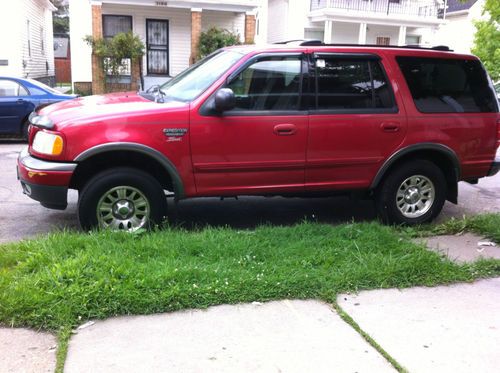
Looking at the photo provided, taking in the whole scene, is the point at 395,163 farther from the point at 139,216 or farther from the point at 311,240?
the point at 139,216

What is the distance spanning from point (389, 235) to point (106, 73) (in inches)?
640

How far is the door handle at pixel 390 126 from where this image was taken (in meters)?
5.60

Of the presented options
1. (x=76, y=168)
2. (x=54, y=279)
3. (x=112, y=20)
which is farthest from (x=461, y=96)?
(x=112, y=20)

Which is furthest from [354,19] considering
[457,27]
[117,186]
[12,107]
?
[117,186]

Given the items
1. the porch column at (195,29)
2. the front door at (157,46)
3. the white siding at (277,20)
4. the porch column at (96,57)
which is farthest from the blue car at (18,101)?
the white siding at (277,20)

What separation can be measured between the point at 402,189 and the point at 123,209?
300 centimetres

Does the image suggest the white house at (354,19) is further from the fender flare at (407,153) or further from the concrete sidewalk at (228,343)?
the concrete sidewalk at (228,343)

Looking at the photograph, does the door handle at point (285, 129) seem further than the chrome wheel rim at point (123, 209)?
Yes

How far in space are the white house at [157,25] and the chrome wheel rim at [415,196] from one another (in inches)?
614

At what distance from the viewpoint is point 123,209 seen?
16.6ft

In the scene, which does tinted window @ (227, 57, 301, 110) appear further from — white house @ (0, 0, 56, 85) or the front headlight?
white house @ (0, 0, 56, 85)

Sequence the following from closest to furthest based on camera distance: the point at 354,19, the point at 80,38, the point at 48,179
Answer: the point at 48,179, the point at 80,38, the point at 354,19

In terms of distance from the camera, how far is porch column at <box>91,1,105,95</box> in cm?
1931

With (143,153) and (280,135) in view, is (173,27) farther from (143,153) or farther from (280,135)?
(143,153)
